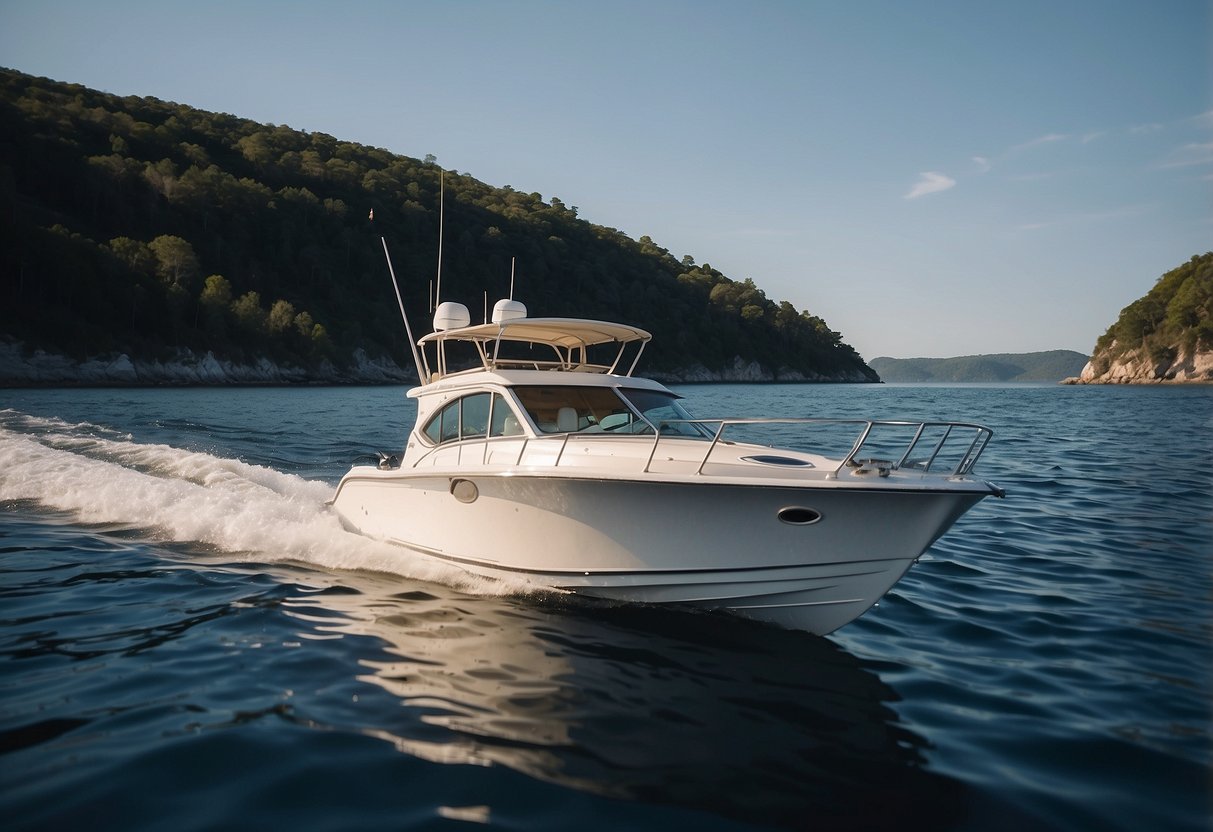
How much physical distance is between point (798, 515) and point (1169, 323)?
11192 centimetres

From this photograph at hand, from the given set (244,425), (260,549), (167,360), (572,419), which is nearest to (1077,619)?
(572,419)

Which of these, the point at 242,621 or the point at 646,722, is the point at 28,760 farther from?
the point at 646,722

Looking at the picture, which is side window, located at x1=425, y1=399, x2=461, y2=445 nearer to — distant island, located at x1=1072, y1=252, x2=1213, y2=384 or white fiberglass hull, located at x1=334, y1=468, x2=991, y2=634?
white fiberglass hull, located at x1=334, y1=468, x2=991, y2=634

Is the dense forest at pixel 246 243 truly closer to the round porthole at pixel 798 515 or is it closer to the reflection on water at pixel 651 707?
the reflection on water at pixel 651 707

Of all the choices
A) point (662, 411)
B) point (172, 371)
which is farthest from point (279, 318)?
point (662, 411)

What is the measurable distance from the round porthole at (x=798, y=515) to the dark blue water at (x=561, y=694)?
3.23ft

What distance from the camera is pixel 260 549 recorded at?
8398mm

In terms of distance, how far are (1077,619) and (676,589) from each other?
326 centimetres

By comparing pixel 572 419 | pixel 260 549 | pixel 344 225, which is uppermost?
pixel 344 225

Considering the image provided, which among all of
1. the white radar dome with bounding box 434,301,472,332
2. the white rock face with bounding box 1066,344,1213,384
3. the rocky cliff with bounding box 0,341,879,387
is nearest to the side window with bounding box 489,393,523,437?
the white radar dome with bounding box 434,301,472,332

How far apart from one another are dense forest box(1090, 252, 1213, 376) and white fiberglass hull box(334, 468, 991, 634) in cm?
10434

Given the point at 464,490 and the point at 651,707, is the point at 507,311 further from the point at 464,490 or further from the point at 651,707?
the point at 651,707

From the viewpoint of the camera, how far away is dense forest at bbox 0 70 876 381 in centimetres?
5447

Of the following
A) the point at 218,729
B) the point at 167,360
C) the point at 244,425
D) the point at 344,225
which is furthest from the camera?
the point at 344,225
